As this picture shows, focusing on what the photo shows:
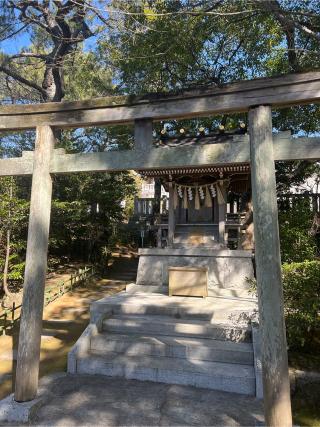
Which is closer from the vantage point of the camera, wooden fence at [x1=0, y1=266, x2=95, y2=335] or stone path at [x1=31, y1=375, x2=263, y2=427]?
stone path at [x1=31, y1=375, x2=263, y2=427]

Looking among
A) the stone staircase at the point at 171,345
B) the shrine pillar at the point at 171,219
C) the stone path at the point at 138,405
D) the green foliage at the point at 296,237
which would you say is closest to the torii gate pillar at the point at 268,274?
the stone path at the point at 138,405

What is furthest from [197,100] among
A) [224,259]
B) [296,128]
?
[296,128]

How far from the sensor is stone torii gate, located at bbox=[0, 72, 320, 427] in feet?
12.1

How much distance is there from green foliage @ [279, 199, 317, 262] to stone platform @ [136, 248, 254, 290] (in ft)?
5.21

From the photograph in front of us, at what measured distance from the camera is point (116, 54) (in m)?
11.3

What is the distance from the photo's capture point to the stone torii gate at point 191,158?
3.70 m

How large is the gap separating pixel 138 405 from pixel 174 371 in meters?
1.06

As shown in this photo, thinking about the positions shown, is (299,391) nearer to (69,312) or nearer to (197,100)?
(197,100)

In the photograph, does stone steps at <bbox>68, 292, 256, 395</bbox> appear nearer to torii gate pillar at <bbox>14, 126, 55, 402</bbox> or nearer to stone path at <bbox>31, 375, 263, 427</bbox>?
stone path at <bbox>31, 375, 263, 427</bbox>

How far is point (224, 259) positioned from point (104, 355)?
20.2 feet

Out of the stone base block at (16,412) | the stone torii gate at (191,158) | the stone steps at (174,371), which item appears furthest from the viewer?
the stone steps at (174,371)

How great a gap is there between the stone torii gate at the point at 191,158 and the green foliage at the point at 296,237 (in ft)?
14.8

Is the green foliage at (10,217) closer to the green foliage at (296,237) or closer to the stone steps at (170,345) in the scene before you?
the stone steps at (170,345)

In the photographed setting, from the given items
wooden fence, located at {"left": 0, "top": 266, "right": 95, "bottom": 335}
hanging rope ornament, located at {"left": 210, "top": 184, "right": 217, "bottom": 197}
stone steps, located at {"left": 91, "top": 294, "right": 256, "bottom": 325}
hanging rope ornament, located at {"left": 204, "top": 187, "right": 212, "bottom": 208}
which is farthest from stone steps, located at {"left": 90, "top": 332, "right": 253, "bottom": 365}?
hanging rope ornament, located at {"left": 210, "top": 184, "right": 217, "bottom": 197}
